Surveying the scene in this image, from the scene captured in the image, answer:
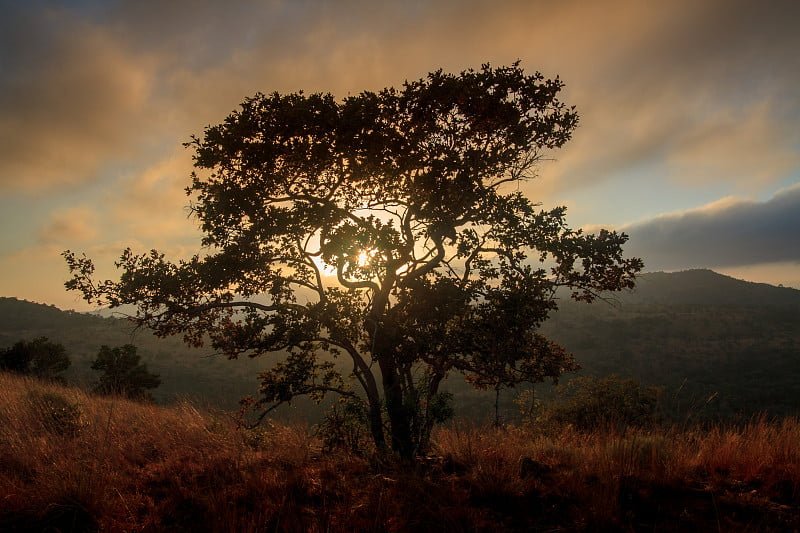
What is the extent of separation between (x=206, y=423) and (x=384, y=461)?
4763 millimetres

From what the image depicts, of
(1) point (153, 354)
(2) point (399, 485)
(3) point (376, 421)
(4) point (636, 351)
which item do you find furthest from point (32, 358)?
(4) point (636, 351)

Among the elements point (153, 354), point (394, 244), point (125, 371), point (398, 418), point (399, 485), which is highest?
point (394, 244)

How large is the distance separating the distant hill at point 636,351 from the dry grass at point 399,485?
82.6ft

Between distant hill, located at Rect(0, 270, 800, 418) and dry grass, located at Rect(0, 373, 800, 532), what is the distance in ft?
82.6

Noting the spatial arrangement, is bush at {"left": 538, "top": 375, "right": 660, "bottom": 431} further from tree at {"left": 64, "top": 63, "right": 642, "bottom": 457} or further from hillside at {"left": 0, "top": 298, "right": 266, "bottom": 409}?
hillside at {"left": 0, "top": 298, "right": 266, "bottom": 409}

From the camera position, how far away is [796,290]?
178875 millimetres

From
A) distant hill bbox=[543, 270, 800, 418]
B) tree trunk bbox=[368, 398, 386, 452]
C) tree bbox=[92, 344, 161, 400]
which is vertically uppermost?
tree trunk bbox=[368, 398, 386, 452]

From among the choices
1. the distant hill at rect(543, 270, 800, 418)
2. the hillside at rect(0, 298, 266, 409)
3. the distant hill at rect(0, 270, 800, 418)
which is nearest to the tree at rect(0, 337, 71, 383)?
the distant hill at rect(0, 270, 800, 418)

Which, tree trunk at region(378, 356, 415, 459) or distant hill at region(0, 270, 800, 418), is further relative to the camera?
distant hill at region(0, 270, 800, 418)

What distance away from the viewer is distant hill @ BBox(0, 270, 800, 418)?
50.5 m

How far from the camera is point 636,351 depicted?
7850 centimetres

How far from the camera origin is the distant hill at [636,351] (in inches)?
1987

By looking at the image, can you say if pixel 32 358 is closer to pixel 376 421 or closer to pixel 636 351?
pixel 376 421

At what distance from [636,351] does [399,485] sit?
3376 inches
